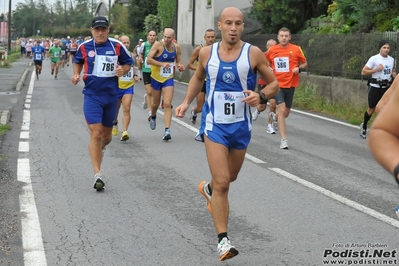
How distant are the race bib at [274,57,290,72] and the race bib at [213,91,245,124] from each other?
7.24 meters

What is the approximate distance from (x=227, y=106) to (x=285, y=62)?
7.34 meters

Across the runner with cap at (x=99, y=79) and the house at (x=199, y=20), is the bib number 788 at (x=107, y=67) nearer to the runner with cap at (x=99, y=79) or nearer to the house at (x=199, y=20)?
the runner with cap at (x=99, y=79)

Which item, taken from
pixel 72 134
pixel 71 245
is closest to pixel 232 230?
pixel 71 245

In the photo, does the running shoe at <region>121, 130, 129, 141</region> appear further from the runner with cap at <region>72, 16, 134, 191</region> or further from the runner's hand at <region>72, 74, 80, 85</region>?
the runner's hand at <region>72, 74, 80, 85</region>

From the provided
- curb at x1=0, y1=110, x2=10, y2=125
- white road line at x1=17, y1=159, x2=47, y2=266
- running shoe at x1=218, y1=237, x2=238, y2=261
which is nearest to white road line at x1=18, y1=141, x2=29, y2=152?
white road line at x1=17, y1=159, x2=47, y2=266

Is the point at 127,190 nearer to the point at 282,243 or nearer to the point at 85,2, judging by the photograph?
the point at 282,243

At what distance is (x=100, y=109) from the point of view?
918cm

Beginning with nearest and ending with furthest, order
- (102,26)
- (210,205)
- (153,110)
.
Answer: (210,205)
(102,26)
(153,110)

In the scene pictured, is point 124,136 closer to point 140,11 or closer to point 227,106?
point 227,106

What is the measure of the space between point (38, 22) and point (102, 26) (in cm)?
16788

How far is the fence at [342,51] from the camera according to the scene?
64.8ft

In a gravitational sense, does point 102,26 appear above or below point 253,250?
above

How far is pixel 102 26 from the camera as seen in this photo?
Answer: 895cm

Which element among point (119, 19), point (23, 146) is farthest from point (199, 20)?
point (119, 19)
